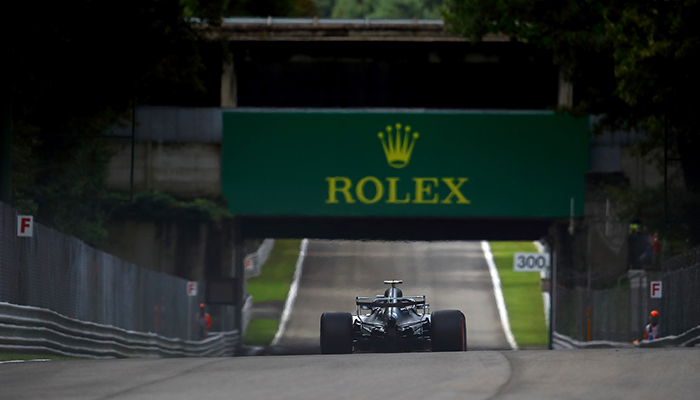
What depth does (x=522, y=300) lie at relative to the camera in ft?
207

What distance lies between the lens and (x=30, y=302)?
18.1 meters

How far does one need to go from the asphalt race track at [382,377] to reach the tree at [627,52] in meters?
12.6

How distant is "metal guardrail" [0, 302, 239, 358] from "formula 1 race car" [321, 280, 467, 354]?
4.09 metres

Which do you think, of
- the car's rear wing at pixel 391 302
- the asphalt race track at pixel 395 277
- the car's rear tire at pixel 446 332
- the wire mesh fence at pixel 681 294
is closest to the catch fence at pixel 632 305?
the wire mesh fence at pixel 681 294

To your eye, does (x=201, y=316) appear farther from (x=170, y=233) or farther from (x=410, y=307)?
(x=410, y=307)

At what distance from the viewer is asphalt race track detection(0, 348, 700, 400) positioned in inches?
427

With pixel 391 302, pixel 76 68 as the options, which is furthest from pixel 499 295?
pixel 391 302

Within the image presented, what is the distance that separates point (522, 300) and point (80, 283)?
145 ft

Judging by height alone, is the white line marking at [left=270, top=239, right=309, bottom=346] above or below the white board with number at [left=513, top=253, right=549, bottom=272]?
below

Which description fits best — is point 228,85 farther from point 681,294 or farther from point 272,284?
point 272,284

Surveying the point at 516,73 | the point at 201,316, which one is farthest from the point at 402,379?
the point at 516,73

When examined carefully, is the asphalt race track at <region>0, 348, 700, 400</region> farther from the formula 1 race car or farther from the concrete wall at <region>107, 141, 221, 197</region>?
the concrete wall at <region>107, 141, 221, 197</region>

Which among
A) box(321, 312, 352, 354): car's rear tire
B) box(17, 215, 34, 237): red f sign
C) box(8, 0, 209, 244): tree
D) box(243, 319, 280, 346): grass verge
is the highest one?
box(8, 0, 209, 244): tree

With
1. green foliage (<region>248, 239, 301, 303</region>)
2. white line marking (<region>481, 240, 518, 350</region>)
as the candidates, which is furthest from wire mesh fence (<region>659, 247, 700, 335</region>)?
green foliage (<region>248, 239, 301, 303</region>)
